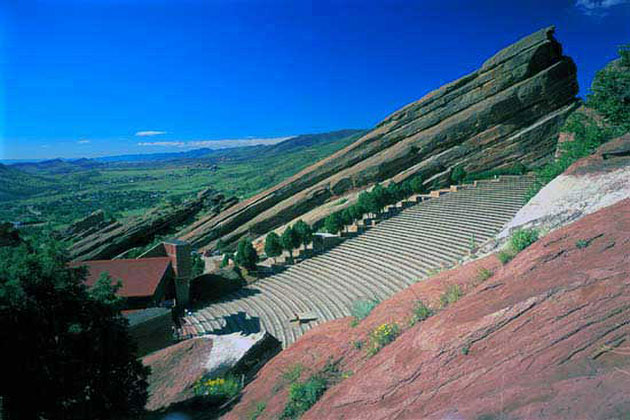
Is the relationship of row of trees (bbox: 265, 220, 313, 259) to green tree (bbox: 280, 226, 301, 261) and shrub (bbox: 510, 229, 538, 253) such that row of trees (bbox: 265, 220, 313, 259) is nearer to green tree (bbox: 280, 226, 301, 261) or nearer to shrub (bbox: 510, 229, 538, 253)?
green tree (bbox: 280, 226, 301, 261)

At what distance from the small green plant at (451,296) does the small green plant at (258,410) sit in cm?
370

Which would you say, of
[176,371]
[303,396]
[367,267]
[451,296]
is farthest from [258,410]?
[367,267]

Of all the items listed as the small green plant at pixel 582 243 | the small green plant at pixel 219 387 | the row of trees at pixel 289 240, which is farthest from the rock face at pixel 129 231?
the small green plant at pixel 582 243

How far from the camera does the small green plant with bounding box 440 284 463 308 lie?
6188 millimetres

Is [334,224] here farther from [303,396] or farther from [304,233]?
[303,396]

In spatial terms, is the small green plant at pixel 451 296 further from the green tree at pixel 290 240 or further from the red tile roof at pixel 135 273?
the green tree at pixel 290 240

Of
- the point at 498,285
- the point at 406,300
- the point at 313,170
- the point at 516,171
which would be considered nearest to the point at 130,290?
the point at 406,300

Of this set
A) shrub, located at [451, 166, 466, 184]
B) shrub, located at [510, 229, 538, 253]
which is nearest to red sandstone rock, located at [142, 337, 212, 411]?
shrub, located at [510, 229, 538, 253]

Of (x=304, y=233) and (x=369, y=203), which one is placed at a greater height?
(x=369, y=203)

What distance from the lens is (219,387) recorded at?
922 centimetres

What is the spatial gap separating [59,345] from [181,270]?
13.9 meters

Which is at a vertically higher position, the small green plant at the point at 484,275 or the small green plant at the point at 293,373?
the small green plant at the point at 484,275

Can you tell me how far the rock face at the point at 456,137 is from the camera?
100ft

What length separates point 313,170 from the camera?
4028 centimetres
